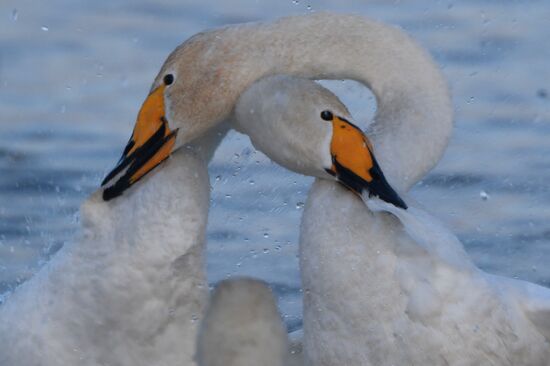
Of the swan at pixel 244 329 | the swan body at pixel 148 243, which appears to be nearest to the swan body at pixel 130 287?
the swan body at pixel 148 243

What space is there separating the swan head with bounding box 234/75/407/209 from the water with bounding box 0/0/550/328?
1429mm

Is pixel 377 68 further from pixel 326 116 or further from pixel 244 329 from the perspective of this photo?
pixel 244 329

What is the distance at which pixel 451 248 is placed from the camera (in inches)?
186

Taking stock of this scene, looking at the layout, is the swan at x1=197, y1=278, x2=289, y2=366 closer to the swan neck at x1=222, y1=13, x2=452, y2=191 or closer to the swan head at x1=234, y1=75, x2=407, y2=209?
the swan head at x1=234, y1=75, x2=407, y2=209

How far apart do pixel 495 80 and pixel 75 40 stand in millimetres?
2291

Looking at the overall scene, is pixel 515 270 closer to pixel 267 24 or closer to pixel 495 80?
pixel 267 24

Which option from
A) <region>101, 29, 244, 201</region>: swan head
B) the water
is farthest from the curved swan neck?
the water

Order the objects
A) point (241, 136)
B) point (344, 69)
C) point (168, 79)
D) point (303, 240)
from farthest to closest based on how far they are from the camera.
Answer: point (241, 136) < point (344, 69) < point (168, 79) < point (303, 240)

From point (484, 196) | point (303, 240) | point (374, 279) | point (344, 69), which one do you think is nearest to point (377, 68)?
point (344, 69)

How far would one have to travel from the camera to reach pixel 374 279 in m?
4.59

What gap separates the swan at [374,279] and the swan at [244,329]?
0.11 m

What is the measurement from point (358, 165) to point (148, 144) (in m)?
0.61

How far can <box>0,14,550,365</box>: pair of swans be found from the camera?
4590 mm

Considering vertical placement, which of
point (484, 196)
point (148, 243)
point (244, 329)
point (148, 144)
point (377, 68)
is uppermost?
point (377, 68)
